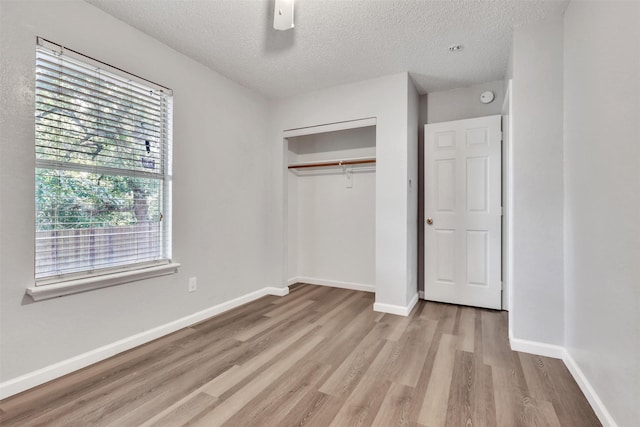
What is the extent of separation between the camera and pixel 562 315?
6.88 feet

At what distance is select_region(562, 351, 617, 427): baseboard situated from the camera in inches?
55.6

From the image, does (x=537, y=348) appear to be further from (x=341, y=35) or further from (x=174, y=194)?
(x=174, y=194)

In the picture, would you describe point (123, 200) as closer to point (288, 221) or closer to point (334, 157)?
point (288, 221)

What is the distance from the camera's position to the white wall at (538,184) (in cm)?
211

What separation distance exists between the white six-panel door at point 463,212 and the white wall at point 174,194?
201 centimetres

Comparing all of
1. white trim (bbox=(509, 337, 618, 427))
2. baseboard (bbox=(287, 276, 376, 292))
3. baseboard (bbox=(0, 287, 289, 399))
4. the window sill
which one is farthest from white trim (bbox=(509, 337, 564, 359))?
the window sill

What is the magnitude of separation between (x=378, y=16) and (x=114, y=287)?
273 cm

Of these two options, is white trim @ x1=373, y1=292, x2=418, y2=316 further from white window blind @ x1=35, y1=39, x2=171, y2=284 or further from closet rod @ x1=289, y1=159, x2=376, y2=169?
white window blind @ x1=35, y1=39, x2=171, y2=284

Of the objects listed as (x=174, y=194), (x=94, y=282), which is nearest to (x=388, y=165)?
(x=174, y=194)

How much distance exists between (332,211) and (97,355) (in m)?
2.83

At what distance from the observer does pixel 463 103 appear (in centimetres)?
344

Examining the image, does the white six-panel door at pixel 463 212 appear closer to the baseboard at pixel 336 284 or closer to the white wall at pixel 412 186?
the white wall at pixel 412 186

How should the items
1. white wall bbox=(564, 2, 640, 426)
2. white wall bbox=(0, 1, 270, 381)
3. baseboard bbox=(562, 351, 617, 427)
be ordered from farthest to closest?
white wall bbox=(0, 1, 270, 381) → baseboard bbox=(562, 351, 617, 427) → white wall bbox=(564, 2, 640, 426)

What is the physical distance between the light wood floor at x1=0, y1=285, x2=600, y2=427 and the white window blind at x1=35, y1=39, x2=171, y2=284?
72 cm
